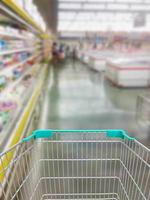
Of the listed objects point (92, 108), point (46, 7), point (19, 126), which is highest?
point (46, 7)

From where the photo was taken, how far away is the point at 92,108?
17.4 ft

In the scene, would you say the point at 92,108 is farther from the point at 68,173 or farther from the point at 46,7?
the point at 46,7

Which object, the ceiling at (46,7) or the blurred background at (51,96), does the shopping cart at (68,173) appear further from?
the ceiling at (46,7)

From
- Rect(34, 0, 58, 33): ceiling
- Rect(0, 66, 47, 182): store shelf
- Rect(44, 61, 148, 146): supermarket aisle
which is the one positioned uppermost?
Rect(34, 0, 58, 33): ceiling

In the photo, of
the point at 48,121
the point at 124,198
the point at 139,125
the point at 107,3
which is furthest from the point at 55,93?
the point at 107,3

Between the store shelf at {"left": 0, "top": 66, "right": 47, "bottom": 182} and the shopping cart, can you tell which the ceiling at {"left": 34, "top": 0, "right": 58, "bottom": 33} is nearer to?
the store shelf at {"left": 0, "top": 66, "right": 47, "bottom": 182}

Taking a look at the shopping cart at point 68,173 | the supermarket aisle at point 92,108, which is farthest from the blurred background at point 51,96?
the shopping cart at point 68,173

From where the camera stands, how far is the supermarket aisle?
166 inches

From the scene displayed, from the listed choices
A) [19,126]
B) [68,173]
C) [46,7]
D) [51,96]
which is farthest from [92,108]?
[46,7]

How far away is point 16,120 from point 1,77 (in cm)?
71

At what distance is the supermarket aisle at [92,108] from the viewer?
4.23 m

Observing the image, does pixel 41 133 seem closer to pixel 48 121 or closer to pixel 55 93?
pixel 48 121

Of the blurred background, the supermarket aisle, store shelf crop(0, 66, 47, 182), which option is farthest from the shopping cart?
the supermarket aisle

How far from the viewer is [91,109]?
5.21 metres
